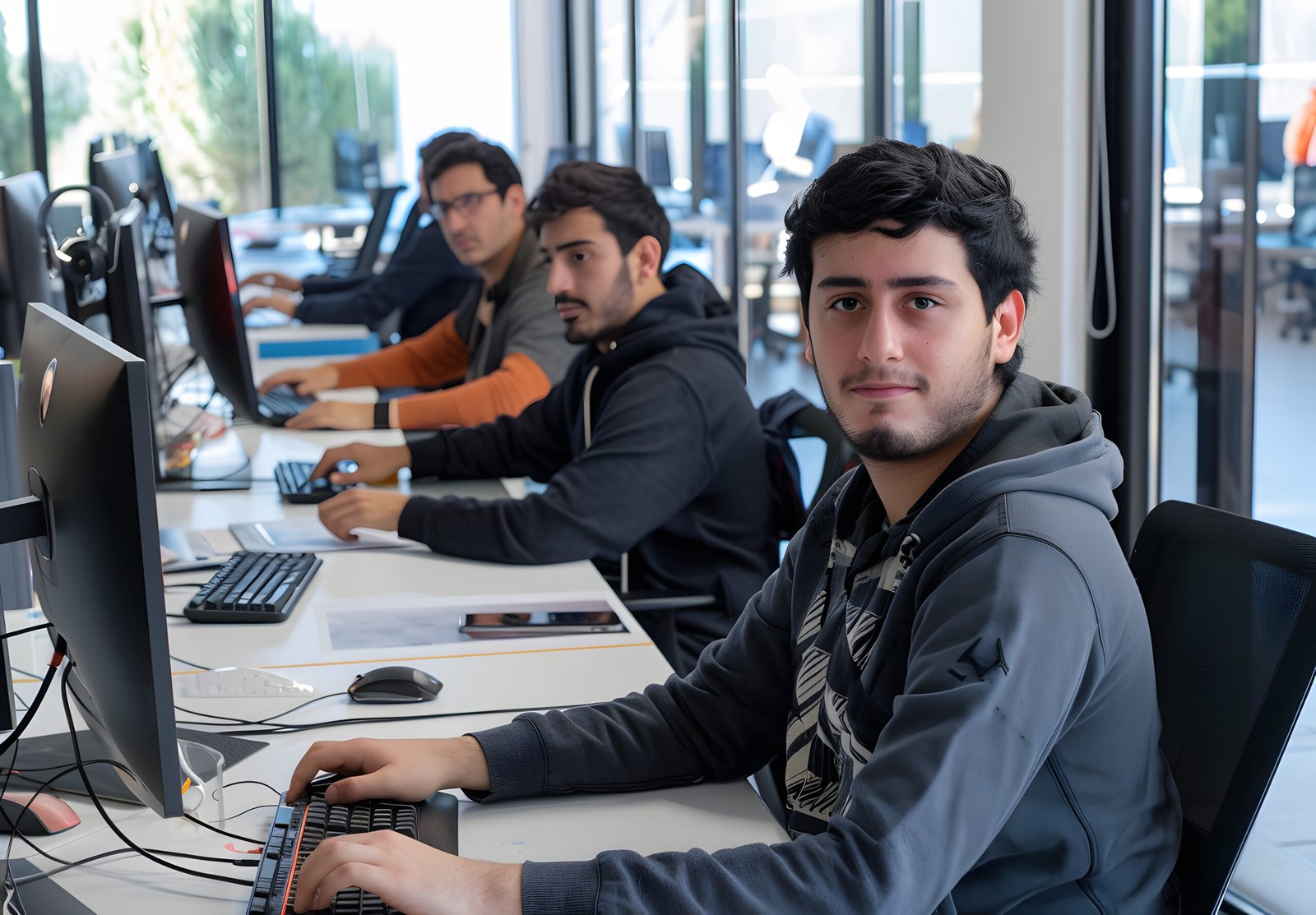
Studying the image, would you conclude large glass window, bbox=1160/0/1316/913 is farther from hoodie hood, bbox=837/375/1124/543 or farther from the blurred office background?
hoodie hood, bbox=837/375/1124/543

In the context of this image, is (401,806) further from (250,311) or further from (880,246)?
(250,311)

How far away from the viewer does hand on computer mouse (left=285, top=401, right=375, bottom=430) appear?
3.11 m

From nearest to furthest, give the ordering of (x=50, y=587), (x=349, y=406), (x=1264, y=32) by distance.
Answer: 1. (x=50, y=587)
2. (x=1264, y=32)
3. (x=349, y=406)

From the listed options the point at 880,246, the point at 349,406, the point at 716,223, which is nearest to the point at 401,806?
the point at 880,246

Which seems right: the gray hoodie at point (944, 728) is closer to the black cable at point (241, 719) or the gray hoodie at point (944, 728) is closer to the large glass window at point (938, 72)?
the black cable at point (241, 719)

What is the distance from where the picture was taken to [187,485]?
2564 mm

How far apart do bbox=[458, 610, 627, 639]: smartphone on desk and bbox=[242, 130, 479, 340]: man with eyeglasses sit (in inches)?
108

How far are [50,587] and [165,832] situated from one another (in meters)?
0.25

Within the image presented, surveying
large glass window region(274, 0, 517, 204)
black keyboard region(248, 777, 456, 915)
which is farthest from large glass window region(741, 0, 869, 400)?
large glass window region(274, 0, 517, 204)

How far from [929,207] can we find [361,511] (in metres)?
1.30

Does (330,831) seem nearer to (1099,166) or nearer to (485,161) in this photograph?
(1099,166)

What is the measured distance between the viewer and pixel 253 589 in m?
1.86

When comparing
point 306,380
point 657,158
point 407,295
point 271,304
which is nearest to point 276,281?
point 271,304

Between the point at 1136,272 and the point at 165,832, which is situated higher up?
the point at 1136,272
